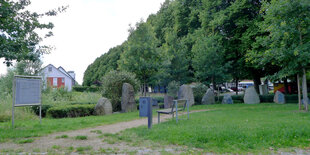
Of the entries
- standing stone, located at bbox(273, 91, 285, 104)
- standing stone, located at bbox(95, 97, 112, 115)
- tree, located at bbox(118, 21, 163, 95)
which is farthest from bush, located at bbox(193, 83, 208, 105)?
standing stone, located at bbox(95, 97, 112, 115)

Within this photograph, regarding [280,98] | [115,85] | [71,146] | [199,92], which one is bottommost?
[71,146]

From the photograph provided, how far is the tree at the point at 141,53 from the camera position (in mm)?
17594

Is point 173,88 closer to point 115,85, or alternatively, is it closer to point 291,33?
point 115,85

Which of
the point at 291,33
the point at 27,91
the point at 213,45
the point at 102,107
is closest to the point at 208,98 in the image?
the point at 213,45

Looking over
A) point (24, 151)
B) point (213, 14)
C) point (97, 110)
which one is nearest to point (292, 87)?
point (213, 14)

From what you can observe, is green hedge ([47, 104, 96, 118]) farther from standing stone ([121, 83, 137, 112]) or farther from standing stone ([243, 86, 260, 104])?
standing stone ([243, 86, 260, 104])

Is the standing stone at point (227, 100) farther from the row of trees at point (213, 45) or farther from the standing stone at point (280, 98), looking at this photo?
the standing stone at point (280, 98)

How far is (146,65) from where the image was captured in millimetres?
17391

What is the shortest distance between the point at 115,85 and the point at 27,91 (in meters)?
8.17

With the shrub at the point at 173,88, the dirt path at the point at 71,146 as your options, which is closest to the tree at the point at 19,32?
the dirt path at the point at 71,146

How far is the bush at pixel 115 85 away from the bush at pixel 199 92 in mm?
7470

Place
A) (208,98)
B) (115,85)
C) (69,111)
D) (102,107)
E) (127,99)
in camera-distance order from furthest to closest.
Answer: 1. (208,98)
2. (115,85)
3. (127,99)
4. (102,107)
5. (69,111)

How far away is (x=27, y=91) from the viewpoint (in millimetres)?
9055

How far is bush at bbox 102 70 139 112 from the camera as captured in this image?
54.5 feet
